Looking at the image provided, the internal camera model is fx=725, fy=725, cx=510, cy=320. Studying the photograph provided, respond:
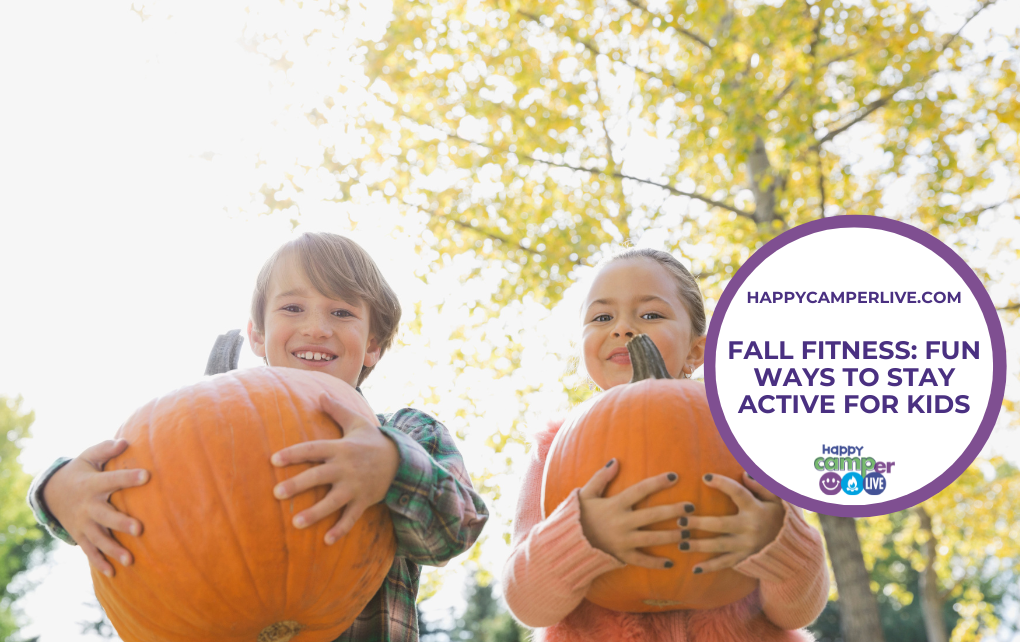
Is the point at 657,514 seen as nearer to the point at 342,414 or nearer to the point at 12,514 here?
the point at 342,414

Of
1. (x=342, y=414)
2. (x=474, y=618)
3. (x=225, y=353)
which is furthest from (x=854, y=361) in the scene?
(x=474, y=618)

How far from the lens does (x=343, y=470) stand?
4.99 feet

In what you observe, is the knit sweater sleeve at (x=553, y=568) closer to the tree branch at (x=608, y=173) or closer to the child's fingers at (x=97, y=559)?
the child's fingers at (x=97, y=559)

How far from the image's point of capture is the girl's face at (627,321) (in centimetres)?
237

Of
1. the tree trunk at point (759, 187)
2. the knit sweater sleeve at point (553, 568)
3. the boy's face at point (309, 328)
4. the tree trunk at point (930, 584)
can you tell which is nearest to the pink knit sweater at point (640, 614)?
the knit sweater sleeve at point (553, 568)

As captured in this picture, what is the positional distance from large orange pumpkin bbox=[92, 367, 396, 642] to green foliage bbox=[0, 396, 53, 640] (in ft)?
68.4

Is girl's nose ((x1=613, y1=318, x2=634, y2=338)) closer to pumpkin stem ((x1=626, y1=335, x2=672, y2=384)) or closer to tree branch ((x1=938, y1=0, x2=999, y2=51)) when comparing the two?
pumpkin stem ((x1=626, y1=335, x2=672, y2=384))

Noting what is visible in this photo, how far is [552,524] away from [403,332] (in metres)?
4.43

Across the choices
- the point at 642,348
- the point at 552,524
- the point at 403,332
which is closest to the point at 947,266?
the point at 642,348

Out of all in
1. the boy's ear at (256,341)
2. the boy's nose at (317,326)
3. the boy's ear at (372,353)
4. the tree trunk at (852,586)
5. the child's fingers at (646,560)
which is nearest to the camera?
the child's fingers at (646,560)

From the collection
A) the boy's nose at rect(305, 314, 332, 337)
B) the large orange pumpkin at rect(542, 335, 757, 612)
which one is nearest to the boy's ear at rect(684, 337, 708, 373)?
the large orange pumpkin at rect(542, 335, 757, 612)

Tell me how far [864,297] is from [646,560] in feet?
4.18

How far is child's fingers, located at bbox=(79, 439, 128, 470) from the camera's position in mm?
1582

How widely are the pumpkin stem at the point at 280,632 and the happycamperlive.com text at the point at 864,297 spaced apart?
1622 mm
